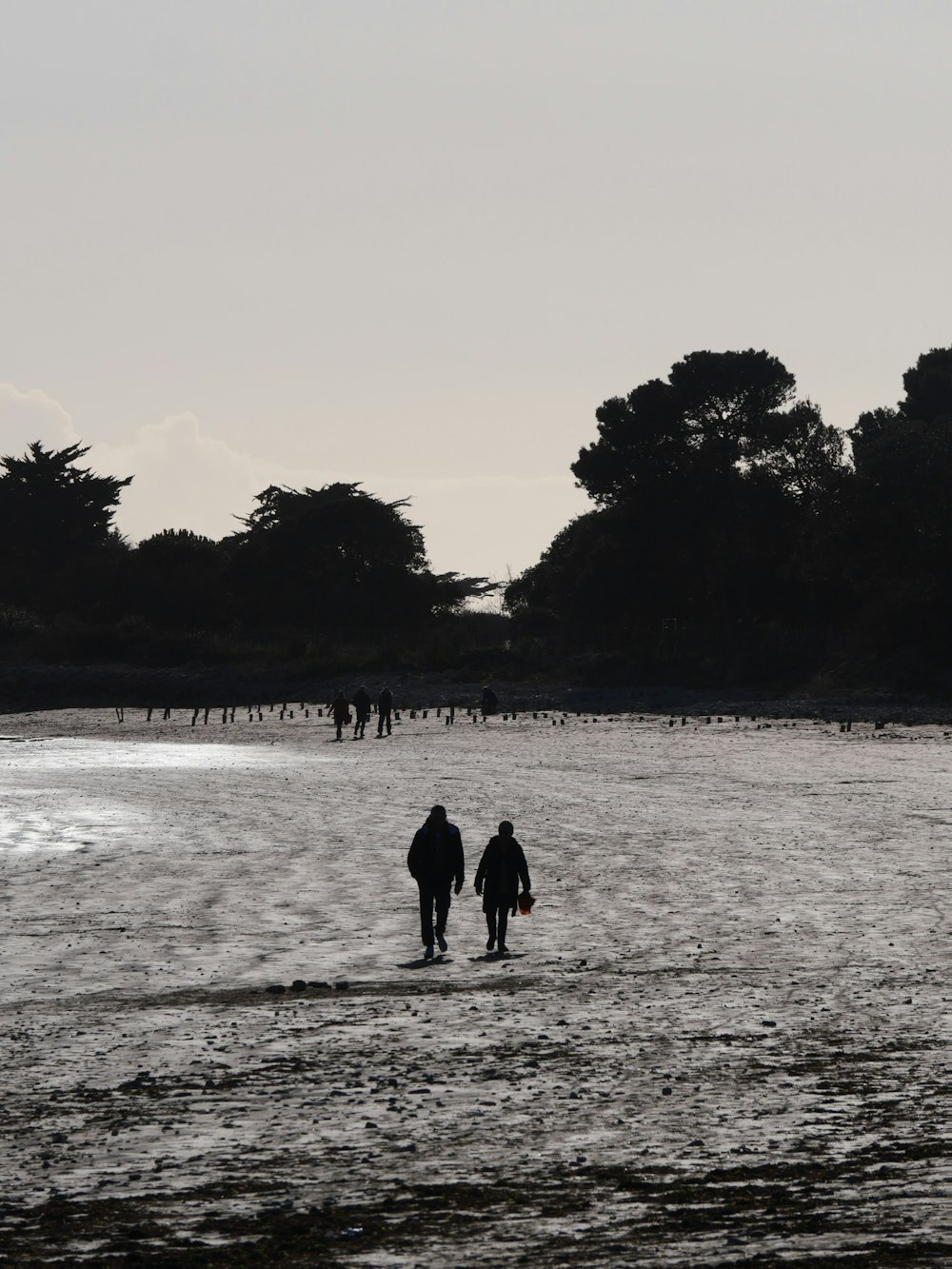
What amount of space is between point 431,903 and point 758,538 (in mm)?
60750

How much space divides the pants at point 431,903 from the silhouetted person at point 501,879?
15.3 inches

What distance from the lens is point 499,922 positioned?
58.2ft

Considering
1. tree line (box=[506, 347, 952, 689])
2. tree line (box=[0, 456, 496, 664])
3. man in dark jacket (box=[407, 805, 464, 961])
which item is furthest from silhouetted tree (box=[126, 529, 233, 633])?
man in dark jacket (box=[407, 805, 464, 961])

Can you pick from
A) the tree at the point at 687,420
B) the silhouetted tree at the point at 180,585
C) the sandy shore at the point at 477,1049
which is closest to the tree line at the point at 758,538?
the tree at the point at 687,420

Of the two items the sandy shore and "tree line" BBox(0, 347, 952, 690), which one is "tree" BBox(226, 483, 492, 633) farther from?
the sandy shore

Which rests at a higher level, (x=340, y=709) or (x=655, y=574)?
(x=655, y=574)

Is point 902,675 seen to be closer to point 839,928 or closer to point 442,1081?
point 839,928

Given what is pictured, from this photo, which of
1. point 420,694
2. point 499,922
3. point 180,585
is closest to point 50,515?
point 180,585

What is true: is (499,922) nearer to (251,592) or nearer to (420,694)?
(420,694)

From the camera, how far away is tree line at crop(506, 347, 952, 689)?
69.1m

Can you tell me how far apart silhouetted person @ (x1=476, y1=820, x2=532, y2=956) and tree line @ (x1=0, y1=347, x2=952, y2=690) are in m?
51.4

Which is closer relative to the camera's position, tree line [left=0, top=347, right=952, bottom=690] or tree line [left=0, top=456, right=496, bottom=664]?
tree line [left=0, top=347, right=952, bottom=690]

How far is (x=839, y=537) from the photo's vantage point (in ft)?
229

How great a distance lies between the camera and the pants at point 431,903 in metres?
17.2
